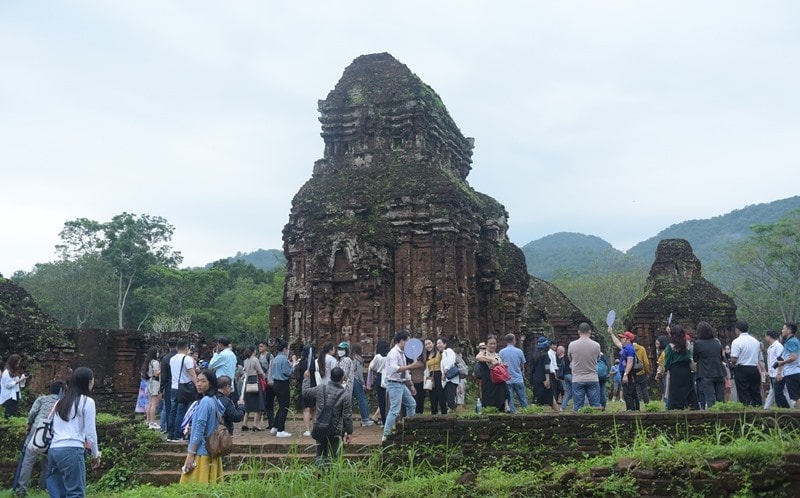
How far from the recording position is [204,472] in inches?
277

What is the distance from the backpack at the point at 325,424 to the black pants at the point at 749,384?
5876 millimetres

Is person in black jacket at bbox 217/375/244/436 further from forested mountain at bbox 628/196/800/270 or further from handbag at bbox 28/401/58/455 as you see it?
forested mountain at bbox 628/196/800/270

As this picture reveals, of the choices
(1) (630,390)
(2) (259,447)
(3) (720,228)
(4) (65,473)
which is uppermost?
(3) (720,228)

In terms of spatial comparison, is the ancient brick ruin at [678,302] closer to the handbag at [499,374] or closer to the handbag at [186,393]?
the handbag at [499,374]

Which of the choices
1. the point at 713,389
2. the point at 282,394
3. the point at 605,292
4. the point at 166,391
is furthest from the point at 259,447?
the point at 605,292

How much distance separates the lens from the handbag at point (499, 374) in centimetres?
1027

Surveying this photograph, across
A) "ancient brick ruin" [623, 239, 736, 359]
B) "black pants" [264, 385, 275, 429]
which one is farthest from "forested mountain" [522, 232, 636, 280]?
"black pants" [264, 385, 275, 429]

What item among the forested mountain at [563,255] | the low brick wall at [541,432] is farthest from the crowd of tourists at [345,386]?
the forested mountain at [563,255]

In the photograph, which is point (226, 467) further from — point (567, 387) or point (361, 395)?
point (567, 387)

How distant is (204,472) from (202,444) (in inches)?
11.4

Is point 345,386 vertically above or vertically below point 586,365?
below

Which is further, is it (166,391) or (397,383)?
(166,391)

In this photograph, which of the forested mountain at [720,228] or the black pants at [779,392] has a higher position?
the forested mountain at [720,228]

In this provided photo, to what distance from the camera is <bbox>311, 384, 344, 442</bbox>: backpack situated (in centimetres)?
748
